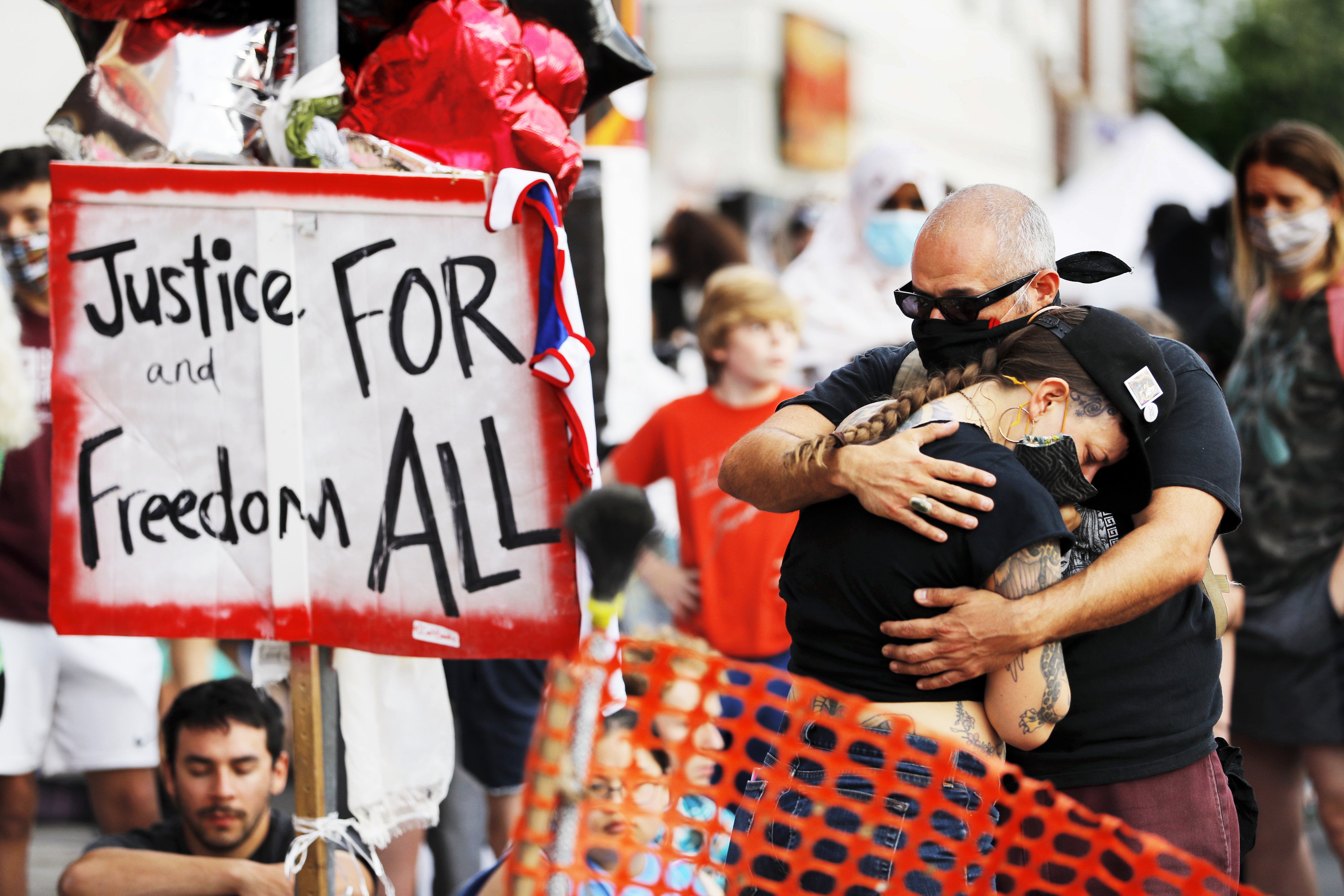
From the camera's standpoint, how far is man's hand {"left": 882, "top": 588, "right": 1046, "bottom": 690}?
192cm

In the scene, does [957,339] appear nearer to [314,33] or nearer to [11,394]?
[314,33]

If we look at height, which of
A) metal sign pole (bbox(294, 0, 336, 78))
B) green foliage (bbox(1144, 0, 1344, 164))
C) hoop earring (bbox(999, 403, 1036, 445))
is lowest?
hoop earring (bbox(999, 403, 1036, 445))

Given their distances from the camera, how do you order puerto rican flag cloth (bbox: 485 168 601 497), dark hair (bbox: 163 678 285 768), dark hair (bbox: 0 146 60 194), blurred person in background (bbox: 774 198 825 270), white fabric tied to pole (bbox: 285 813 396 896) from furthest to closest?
blurred person in background (bbox: 774 198 825 270) < dark hair (bbox: 0 146 60 194) < dark hair (bbox: 163 678 285 768) < white fabric tied to pole (bbox: 285 813 396 896) < puerto rican flag cloth (bbox: 485 168 601 497)

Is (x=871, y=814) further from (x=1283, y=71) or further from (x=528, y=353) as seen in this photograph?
(x=1283, y=71)

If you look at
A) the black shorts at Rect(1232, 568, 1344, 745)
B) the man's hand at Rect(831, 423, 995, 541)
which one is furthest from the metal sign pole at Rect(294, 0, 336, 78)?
the black shorts at Rect(1232, 568, 1344, 745)

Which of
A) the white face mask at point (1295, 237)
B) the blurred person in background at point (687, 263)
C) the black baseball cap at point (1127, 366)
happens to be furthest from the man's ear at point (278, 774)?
the blurred person in background at point (687, 263)

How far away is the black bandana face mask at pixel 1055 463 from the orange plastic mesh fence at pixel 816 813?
0.41m

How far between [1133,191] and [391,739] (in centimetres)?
924

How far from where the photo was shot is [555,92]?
113 inches

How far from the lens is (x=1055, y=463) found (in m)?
1.98

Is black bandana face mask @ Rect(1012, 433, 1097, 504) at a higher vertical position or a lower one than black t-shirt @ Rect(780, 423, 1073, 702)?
higher

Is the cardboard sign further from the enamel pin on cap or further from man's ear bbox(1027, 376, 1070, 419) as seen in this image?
the enamel pin on cap

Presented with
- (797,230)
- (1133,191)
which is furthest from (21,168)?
(1133,191)

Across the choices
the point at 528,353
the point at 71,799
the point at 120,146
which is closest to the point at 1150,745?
the point at 528,353
